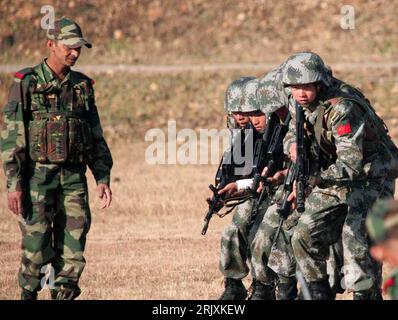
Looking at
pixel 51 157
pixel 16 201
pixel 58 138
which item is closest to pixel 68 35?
pixel 58 138

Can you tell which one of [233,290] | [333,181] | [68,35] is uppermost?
[68,35]

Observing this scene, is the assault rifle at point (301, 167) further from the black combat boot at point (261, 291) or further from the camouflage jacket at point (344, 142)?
the black combat boot at point (261, 291)

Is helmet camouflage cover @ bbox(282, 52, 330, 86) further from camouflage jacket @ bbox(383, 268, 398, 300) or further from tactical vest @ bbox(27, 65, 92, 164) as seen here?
camouflage jacket @ bbox(383, 268, 398, 300)

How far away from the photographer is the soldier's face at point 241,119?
35.0 ft

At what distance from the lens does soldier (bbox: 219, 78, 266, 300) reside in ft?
34.7

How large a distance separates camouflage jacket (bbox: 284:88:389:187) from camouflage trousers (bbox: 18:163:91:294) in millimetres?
1712

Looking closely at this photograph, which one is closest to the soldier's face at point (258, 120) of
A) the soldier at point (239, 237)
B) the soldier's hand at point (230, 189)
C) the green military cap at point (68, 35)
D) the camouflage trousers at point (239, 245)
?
the soldier at point (239, 237)

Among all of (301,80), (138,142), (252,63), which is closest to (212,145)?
(138,142)

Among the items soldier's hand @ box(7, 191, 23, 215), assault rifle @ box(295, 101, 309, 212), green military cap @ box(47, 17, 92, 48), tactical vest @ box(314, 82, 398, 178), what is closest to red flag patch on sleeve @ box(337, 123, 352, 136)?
tactical vest @ box(314, 82, 398, 178)

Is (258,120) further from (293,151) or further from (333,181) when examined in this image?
(333,181)

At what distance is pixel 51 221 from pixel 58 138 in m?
0.66

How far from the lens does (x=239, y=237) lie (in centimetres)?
1060
